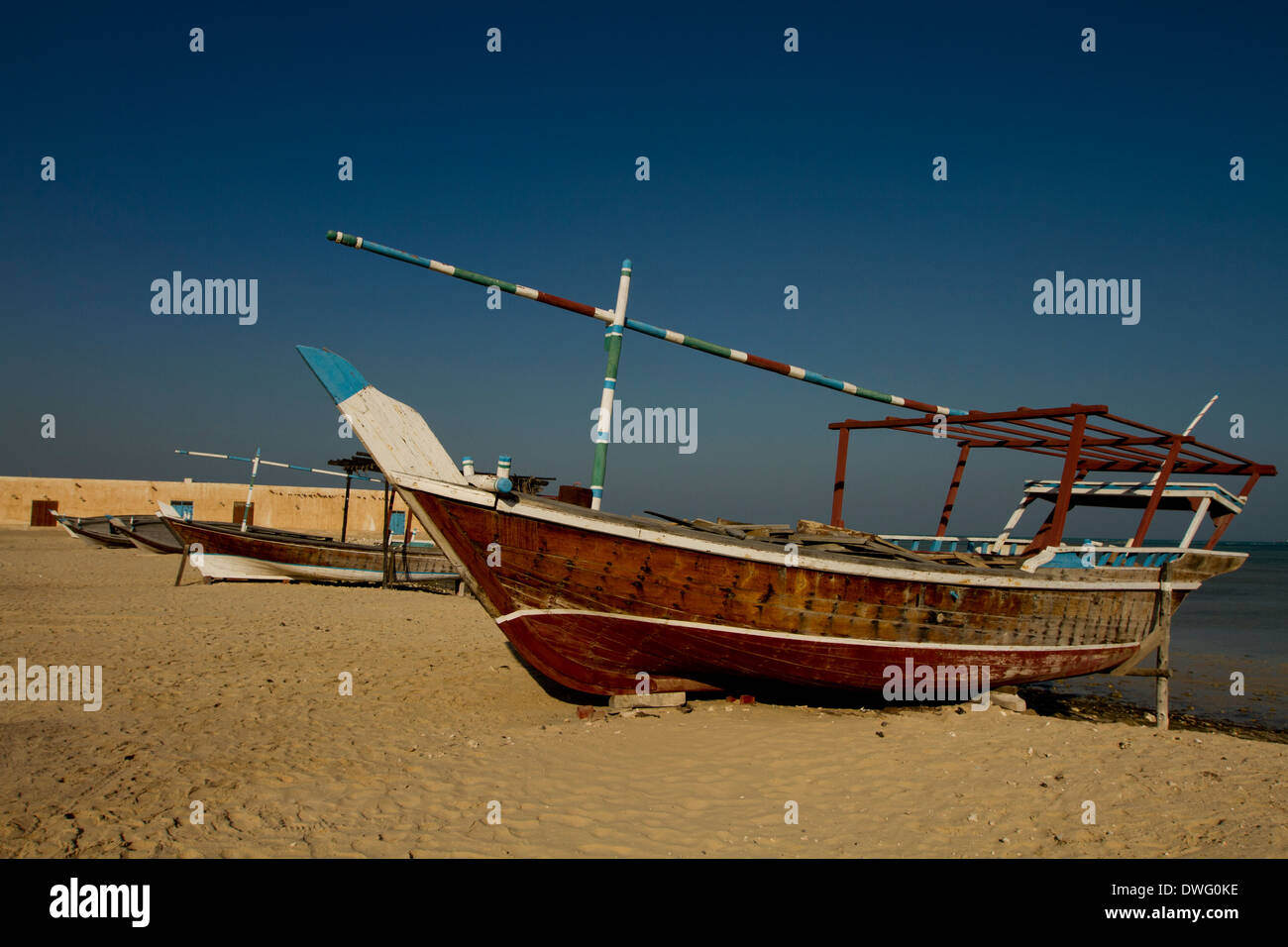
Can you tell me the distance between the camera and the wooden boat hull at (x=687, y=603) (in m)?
6.90

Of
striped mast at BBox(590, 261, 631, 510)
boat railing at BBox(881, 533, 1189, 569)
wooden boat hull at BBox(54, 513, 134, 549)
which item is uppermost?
striped mast at BBox(590, 261, 631, 510)

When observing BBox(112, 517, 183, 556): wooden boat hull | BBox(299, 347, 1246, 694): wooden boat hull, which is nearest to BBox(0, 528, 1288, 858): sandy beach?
BBox(299, 347, 1246, 694): wooden boat hull

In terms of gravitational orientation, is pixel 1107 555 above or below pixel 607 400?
below

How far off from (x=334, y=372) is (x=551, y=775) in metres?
4.33

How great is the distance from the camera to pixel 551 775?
217 inches

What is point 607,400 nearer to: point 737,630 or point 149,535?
point 737,630

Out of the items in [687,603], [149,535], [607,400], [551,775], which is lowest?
[551,775]

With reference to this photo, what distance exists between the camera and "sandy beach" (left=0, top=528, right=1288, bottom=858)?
4285mm

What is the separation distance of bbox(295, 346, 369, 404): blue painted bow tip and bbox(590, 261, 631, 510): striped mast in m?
2.52
